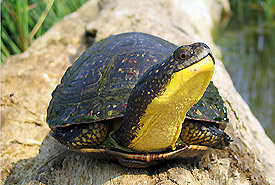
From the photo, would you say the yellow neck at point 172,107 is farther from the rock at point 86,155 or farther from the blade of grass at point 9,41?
the blade of grass at point 9,41

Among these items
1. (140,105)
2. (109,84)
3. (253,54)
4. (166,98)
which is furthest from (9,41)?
(253,54)

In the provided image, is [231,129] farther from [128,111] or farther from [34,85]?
[34,85]

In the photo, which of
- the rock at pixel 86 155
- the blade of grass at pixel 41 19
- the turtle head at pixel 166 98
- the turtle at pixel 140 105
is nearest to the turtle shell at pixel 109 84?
the turtle at pixel 140 105

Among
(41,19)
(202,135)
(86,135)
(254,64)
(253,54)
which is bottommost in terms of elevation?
(253,54)

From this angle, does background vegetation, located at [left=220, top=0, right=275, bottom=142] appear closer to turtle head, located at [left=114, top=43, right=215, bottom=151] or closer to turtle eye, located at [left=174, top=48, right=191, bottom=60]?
turtle head, located at [left=114, top=43, right=215, bottom=151]

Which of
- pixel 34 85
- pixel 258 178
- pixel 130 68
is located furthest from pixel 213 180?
pixel 34 85

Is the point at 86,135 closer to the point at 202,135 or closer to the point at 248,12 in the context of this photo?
the point at 202,135

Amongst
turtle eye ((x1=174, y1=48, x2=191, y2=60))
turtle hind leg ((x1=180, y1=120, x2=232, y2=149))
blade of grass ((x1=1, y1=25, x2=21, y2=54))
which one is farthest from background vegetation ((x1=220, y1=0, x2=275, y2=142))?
blade of grass ((x1=1, y1=25, x2=21, y2=54))
